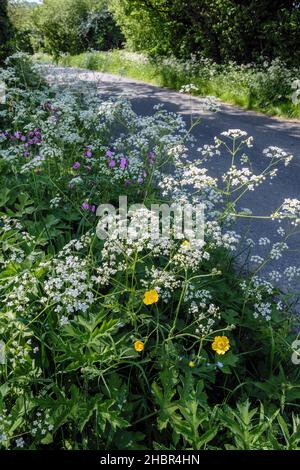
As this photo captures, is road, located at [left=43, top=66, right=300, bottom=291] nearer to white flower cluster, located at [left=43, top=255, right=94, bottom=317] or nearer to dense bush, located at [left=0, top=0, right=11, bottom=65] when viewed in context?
dense bush, located at [left=0, top=0, right=11, bottom=65]

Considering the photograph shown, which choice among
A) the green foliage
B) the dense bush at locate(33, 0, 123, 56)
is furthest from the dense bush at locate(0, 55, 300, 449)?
the dense bush at locate(33, 0, 123, 56)

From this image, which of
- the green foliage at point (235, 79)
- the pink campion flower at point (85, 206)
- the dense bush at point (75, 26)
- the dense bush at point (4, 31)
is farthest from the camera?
the dense bush at point (75, 26)

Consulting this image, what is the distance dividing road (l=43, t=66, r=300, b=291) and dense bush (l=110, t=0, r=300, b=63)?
2463mm

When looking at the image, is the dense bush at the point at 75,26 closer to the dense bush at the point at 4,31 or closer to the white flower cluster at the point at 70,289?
the dense bush at the point at 4,31

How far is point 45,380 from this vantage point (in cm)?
199

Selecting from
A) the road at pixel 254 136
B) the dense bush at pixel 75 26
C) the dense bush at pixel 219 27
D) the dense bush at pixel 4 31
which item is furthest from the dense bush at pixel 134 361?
the dense bush at pixel 75 26

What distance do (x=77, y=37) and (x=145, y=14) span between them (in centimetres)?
1494

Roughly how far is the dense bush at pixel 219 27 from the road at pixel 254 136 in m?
2.46

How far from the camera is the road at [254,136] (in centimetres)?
453

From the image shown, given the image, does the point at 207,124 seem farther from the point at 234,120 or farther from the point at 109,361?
the point at 109,361

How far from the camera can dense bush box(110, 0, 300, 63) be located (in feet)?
38.2

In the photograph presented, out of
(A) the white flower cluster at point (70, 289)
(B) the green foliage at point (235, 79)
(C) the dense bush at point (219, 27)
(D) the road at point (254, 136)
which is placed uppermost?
(C) the dense bush at point (219, 27)

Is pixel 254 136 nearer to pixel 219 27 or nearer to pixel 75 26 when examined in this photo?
pixel 219 27

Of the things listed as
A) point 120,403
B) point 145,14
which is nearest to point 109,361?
point 120,403
